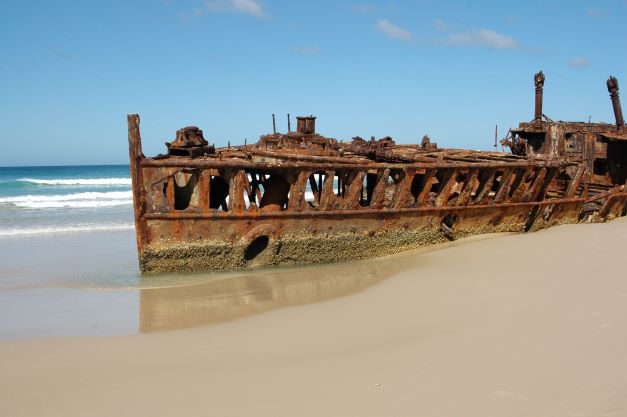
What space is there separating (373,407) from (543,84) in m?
14.7

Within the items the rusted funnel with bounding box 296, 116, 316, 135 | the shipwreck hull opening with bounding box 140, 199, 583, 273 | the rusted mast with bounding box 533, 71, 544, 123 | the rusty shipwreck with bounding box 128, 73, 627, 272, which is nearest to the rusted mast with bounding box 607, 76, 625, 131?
the rusted mast with bounding box 533, 71, 544, 123

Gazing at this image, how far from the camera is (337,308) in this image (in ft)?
21.9

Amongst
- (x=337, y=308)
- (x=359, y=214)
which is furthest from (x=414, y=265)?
(x=337, y=308)

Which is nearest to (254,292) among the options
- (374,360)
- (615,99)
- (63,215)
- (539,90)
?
(374,360)

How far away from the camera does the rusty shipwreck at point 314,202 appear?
8.69 m

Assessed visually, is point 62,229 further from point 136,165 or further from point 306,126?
point 136,165

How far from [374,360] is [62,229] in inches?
547

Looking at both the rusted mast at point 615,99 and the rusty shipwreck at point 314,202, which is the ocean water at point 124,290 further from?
the rusted mast at point 615,99

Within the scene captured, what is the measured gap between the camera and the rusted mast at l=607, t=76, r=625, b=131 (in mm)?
16562

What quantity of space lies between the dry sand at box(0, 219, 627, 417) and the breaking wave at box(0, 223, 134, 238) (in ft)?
35.5

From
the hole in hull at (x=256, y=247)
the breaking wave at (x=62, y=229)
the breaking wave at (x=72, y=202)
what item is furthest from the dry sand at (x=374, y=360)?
the breaking wave at (x=72, y=202)

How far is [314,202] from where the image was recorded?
33.1 ft

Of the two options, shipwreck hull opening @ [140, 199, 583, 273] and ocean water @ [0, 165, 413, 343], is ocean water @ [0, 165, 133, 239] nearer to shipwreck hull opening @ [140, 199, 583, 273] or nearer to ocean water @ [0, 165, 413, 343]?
ocean water @ [0, 165, 413, 343]

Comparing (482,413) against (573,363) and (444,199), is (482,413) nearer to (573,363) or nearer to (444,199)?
(573,363)
